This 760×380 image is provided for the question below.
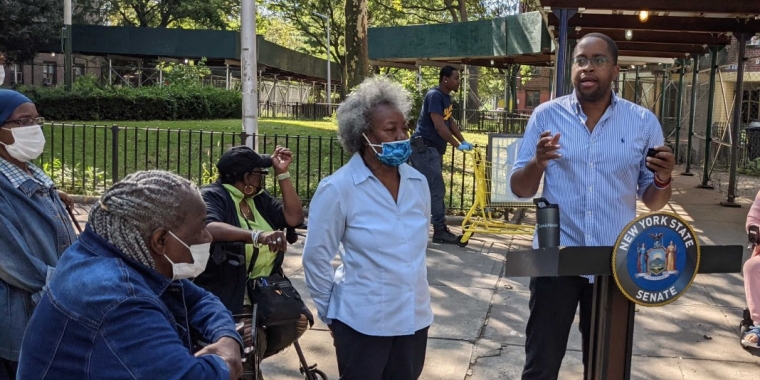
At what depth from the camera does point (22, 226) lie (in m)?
3.13

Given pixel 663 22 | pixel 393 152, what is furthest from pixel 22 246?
pixel 663 22

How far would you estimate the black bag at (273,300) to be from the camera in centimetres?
376

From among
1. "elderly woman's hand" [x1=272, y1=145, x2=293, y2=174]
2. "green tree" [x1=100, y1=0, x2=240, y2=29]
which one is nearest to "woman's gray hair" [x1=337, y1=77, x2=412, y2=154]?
"elderly woman's hand" [x1=272, y1=145, x2=293, y2=174]

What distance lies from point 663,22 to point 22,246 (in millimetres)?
9497

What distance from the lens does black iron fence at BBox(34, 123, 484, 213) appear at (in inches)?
414

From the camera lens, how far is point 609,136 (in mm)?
3229

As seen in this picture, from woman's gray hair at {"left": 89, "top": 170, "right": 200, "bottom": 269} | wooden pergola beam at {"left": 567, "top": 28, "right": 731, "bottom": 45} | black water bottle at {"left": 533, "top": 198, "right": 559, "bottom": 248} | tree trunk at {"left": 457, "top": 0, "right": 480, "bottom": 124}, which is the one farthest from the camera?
tree trunk at {"left": 457, "top": 0, "right": 480, "bottom": 124}

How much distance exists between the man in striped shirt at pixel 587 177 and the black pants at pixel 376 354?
1.82 ft

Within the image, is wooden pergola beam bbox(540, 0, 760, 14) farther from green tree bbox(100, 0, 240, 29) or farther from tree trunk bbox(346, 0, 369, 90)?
green tree bbox(100, 0, 240, 29)

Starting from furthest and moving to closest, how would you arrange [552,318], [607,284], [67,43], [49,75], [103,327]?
[49,75]
[67,43]
[552,318]
[607,284]
[103,327]

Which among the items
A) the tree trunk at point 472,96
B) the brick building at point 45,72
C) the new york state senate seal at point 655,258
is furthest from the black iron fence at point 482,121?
the new york state senate seal at point 655,258

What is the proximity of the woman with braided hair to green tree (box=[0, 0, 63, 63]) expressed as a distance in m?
30.7

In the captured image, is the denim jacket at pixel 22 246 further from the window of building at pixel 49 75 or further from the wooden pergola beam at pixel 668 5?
the window of building at pixel 49 75

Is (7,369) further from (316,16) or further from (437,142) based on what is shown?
(316,16)
